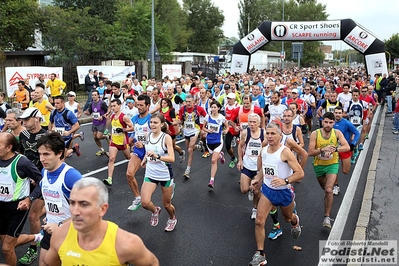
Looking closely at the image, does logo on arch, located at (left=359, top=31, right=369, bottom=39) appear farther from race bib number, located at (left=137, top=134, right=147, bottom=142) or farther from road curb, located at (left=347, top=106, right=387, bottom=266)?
race bib number, located at (left=137, top=134, right=147, bottom=142)

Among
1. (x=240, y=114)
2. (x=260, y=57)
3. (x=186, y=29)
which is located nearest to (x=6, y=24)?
(x=240, y=114)

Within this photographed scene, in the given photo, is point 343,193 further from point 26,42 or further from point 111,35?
point 26,42

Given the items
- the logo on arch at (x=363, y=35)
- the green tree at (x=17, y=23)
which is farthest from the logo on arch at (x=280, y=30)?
the green tree at (x=17, y=23)

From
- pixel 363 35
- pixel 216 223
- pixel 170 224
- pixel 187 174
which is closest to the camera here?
pixel 170 224

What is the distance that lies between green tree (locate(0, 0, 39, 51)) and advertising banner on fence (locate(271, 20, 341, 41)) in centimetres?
1742

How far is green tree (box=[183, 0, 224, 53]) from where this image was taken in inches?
2874

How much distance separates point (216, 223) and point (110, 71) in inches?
645

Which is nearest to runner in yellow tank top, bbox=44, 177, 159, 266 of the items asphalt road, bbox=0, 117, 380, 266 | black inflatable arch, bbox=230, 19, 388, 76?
asphalt road, bbox=0, 117, 380, 266

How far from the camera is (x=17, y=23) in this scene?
27.3m

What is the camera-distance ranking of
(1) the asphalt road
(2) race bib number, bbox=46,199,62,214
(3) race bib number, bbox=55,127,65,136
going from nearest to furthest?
(2) race bib number, bbox=46,199,62,214 < (1) the asphalt road < (3) race bib number, bbox=55,127,65,136

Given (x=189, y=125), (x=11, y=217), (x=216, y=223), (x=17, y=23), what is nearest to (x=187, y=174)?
(x=189, y=125)

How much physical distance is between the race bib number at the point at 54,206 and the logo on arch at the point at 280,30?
20.5m

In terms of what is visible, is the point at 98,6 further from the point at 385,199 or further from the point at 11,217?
the point at 11,217

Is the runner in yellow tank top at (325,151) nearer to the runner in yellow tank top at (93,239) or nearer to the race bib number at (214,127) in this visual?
the race bib number at (214,127)
